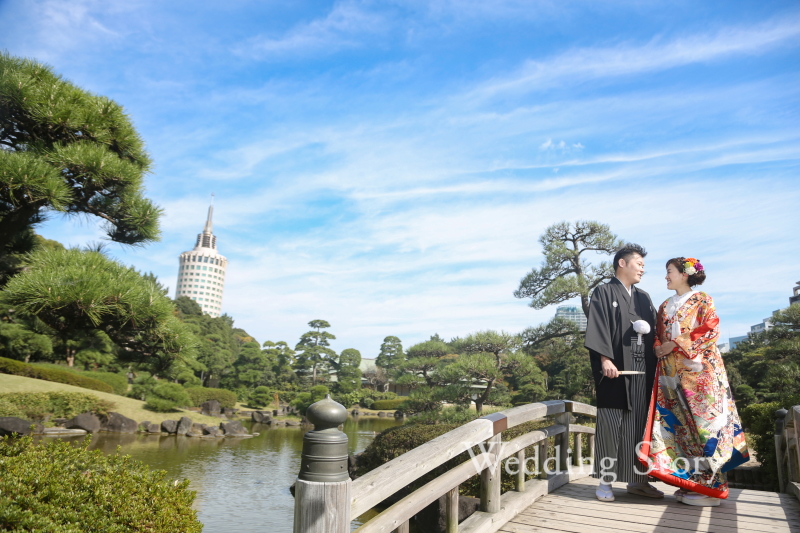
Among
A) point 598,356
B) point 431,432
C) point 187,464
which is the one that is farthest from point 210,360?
point 598,356

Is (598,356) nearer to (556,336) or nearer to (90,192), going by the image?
(90,192)

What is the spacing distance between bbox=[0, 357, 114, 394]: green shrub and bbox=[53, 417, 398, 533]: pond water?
11.0 feet

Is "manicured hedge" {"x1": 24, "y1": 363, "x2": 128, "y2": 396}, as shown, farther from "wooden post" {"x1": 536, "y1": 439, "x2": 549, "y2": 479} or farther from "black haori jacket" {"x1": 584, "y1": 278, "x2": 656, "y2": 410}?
"black haori jacket" {"x1": 584, "y1": 278, "x2": 656, "y2": 410}

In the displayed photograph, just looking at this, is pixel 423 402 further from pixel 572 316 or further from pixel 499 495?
pixel 572 316

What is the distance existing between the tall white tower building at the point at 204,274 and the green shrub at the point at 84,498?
3845 inches

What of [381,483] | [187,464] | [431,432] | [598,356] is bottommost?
[187,464]

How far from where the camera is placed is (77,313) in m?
3.18

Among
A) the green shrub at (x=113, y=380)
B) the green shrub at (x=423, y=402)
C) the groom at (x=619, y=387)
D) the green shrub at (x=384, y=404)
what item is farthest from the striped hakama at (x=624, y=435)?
the green shrub at (x=384, y=404)

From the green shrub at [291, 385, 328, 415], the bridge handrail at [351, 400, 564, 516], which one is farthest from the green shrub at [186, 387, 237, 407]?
the bridge handrail at [351, 400, 564, 516]

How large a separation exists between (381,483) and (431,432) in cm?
598

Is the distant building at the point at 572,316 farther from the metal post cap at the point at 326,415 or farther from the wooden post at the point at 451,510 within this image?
the metal post cap at the point at 326,415

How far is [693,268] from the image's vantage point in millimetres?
3086

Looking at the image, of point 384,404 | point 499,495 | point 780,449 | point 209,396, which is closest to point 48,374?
point 209,396

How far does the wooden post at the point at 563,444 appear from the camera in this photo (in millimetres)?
3713
